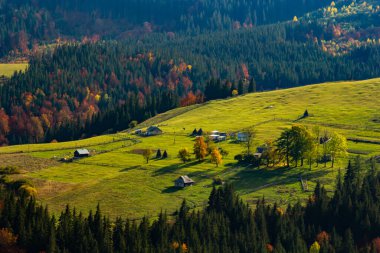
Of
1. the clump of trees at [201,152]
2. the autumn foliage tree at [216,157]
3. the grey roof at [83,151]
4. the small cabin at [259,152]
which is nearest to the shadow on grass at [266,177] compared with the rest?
the small cabin at [259,152]

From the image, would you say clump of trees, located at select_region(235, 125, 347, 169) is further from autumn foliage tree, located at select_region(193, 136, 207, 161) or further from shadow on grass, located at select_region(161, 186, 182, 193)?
shadow on grass, located at select_region(161, 186, 182, 193)

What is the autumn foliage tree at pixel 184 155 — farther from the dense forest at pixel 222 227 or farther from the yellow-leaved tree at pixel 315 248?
the yellow-leaved tree at pixel 315 248

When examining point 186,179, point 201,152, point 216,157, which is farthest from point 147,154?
point 186,179

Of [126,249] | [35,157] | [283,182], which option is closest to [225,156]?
[283,182]

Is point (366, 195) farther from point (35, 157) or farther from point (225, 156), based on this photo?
point (35, 157)

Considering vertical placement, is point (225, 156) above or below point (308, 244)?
above

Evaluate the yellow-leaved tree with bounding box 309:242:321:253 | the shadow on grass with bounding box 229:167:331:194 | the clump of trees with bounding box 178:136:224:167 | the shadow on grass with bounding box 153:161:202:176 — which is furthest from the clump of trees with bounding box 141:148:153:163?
the yellow-leaved tree with bounding box 309:242:321:253
